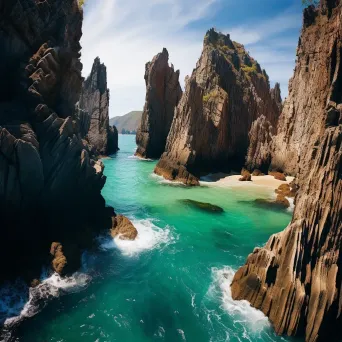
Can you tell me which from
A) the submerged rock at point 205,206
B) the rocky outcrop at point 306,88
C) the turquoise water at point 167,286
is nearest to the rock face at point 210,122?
the rocky outcrop at point 306,88

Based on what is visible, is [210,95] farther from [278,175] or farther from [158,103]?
[278,175]

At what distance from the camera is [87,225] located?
2666 centimetres

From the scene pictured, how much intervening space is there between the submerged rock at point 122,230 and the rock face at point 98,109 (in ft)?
228

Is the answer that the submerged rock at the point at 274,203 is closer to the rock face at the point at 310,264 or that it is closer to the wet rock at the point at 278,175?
the wet rock at the point at 278,175

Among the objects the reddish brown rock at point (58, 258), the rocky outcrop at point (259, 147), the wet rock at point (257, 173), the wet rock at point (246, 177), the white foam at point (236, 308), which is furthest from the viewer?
the rocky outcrop at point (259, 147)

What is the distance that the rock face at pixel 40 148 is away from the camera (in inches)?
771

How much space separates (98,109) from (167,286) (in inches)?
3492

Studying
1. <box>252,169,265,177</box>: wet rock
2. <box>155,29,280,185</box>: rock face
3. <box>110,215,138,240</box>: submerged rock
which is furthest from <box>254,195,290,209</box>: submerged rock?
<box>110,215,138,240</box>: submerged rock

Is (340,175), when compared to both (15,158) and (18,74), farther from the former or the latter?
(18,74)

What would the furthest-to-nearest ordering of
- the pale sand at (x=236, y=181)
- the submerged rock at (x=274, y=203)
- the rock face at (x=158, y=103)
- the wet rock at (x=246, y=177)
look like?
1. the rock face at (x=158, y=103)
2. the wet rock at (x=246, y=177)
3. the pale sand at (x=236, y=181)
4. the submerged rock at (x=274, y=203)

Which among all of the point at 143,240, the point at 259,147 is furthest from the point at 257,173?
the point at 143,240

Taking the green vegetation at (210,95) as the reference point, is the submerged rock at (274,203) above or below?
below

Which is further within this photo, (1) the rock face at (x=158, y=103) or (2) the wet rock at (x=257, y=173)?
(1) the rock face at (x=158, y=103)

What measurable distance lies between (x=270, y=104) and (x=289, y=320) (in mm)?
86905
